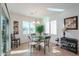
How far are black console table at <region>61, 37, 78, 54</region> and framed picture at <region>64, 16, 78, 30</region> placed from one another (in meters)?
0.50

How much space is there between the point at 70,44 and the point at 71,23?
0.88 meters

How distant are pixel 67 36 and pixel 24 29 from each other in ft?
6.96

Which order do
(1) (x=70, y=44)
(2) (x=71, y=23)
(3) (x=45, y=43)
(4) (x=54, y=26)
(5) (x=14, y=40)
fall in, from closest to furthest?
1. (4) (x=54, y=26)
2. (3) (x=45, y=43)
3. (1) (x=70, y=44)
4. (2) (x=71, y=23)
5. (5) (x=14, y=40)

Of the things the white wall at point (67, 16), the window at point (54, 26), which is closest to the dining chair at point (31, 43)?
the window at point (54, 26)

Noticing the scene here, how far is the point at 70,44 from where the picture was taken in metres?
4.76

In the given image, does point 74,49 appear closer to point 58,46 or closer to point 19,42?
point 58,46

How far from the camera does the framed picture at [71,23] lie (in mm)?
4810

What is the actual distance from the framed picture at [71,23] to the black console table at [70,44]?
0.50 m

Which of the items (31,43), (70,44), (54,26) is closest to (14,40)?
(31,43)

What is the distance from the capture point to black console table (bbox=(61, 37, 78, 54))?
457 cm

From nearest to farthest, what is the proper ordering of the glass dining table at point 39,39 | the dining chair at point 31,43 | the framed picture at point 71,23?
the dining chair at point 31,43, the glass dining table at point 39,39, the framed picture at point 71,23

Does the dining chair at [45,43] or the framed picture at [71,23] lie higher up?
the framed picture at [71,23]

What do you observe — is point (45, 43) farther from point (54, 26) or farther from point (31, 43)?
point (54, 26)

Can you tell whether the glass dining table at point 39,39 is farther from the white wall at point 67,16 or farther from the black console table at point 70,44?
the black console table at point 70,44
